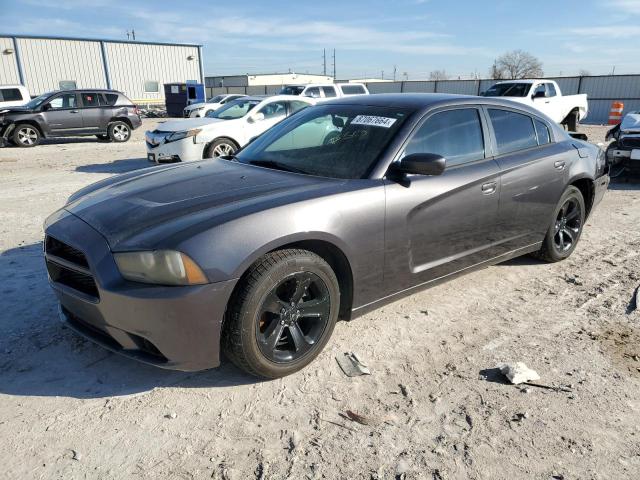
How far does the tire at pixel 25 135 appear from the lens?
1440 centimetres

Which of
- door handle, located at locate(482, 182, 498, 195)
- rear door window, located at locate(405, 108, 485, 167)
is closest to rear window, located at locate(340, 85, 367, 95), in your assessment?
rear door window, located at locate(405, 108, 485, 167)

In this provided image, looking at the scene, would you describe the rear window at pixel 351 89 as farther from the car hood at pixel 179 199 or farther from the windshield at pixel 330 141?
the car hood at pixel 179 199

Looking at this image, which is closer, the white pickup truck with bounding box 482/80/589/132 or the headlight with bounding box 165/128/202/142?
the headlight with bounding box 165/128/202/142

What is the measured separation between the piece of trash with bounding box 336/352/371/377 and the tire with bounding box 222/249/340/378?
0.18 m

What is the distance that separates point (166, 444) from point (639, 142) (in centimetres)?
898

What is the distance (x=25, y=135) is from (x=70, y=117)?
54.0 inches

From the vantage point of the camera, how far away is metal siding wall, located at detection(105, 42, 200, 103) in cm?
3378

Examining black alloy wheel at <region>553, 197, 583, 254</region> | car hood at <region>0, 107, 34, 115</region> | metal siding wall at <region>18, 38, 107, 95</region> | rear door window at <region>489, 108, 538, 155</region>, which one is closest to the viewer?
rear door window at <region>489, 108, 538, 155</region>

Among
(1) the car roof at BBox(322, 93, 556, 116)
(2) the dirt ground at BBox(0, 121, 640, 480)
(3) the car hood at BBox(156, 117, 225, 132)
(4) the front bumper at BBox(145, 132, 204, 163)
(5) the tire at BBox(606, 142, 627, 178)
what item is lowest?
(2) the dirt ground at BBox(0, 121, 640, 480)

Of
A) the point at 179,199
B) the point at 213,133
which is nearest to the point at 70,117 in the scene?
the point at 213,133

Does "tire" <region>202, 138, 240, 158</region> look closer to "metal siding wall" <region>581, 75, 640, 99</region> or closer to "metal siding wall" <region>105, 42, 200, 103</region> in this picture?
"metal siding wall" <region>581, 75, 640, 99</region>

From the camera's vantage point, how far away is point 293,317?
9.33 feet

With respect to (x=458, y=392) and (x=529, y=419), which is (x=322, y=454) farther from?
(x=529, y=419)

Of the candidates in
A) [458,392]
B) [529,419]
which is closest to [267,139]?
[458,392]
